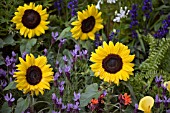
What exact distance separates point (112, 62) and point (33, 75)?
43cm

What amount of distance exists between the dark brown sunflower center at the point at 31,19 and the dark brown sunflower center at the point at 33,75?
0.54 meters

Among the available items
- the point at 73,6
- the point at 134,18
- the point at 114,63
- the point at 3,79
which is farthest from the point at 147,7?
the point at 3,79

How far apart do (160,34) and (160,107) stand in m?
0.89

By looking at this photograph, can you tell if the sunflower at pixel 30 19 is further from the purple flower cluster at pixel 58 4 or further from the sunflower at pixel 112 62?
the purple flower cluster at pixel 58 4

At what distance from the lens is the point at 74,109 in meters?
2.33

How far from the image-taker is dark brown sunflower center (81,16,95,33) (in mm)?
2787

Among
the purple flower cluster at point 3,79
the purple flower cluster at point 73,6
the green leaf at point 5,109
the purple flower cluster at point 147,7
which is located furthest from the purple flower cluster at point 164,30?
the green leaf at point 5,109

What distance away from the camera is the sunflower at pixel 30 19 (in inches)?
112

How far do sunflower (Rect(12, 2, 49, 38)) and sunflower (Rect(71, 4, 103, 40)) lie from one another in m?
0.23

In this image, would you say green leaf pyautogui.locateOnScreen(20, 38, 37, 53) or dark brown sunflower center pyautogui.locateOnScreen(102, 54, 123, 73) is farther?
green leaf pyautogui.locateOnScreen(20, 38, 37, 53)

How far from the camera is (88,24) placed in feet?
9.20

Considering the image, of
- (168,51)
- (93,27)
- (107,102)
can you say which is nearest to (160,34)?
(168,51)

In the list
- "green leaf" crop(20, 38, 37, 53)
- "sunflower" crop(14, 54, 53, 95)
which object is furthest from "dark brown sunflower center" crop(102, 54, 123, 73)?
"green leaf" crop(20, 38, 37, 53)

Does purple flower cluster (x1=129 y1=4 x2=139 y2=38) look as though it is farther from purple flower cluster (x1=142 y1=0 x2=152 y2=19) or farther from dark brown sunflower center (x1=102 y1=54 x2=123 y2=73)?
dark brown sunflower center (x1=102 y1=54 x2=123 y2=73)
